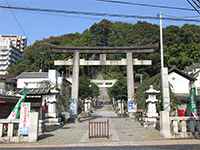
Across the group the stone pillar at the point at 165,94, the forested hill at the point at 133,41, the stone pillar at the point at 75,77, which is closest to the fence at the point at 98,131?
the stone pillar at the point at 165,94

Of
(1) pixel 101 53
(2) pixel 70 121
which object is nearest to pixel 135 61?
(1) pixel 101 53

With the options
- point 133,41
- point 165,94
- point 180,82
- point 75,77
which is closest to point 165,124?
point 165,94

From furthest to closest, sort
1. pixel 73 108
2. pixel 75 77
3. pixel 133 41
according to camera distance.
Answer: pixel 133 41, pixel 75 77, pixel 73 108

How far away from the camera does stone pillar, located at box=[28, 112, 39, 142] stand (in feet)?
60.0

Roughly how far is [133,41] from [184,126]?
185ft

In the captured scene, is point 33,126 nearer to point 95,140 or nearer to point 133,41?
point 95,140

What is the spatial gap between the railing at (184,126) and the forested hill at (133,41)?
140 ft

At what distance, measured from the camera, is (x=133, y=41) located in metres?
74.8

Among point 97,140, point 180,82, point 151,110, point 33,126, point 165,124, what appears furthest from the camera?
point 180,82

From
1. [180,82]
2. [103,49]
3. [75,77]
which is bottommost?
[75,77]

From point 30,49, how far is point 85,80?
51.6 feet

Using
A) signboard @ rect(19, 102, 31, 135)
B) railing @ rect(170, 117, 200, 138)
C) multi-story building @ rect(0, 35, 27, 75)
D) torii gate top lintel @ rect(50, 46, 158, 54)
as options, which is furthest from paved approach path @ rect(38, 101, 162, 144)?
multi-story building @ rect(0, 35, 27, 75)

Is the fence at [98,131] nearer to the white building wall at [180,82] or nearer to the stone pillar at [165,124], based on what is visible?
the stone pillar at [165,124]

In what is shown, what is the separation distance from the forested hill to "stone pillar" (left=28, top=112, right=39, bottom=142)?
4542 cm
